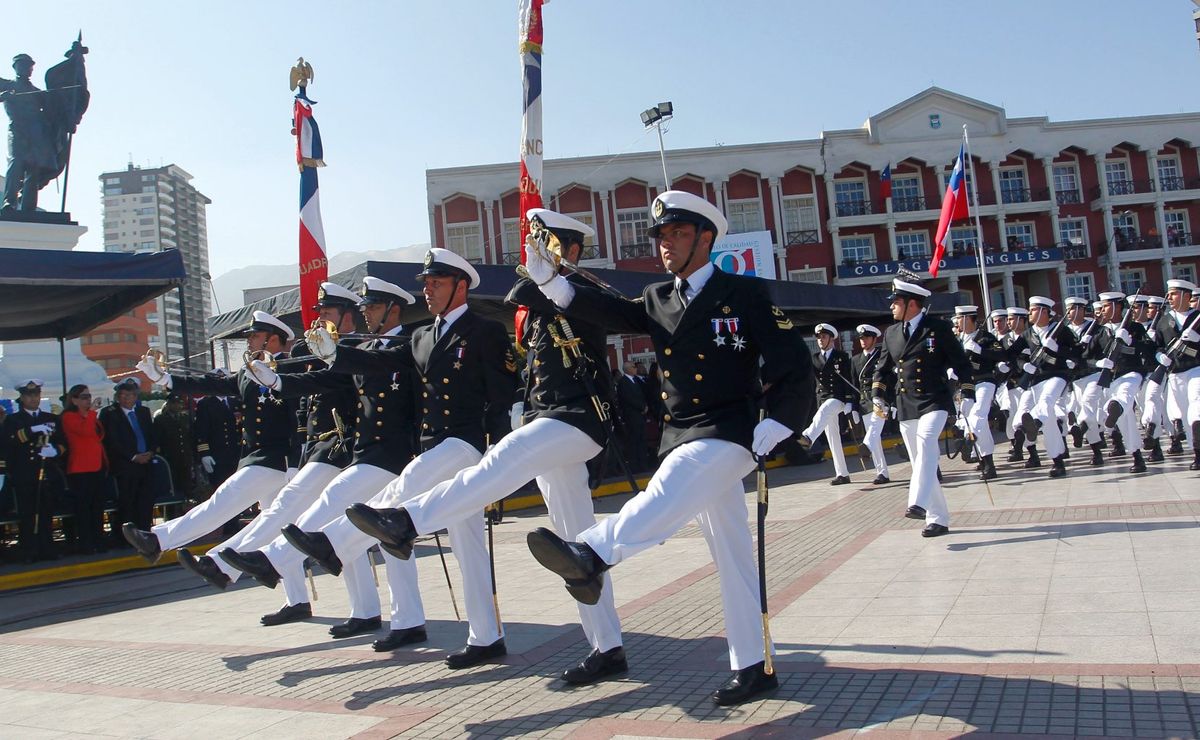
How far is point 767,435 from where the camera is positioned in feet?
14.1

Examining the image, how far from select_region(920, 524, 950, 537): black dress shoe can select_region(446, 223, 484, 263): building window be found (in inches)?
1692

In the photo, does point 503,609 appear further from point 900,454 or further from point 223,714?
point 900,454

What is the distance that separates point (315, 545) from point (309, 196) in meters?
8.76

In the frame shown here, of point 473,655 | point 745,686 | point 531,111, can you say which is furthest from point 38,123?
point 745,686

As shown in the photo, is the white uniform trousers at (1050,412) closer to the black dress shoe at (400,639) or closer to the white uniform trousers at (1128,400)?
the white uniform trousers at (1128,400)

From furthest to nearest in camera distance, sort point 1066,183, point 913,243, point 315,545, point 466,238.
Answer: point 1066,183 → point 913,243 → point 466,238 → point 315,545

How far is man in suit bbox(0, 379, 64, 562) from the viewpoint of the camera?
40.9 ft

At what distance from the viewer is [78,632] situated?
8062 mm

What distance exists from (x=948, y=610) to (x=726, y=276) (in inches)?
101

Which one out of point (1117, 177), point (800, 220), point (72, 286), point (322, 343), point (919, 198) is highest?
point (1117, 177)

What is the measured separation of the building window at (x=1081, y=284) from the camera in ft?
181

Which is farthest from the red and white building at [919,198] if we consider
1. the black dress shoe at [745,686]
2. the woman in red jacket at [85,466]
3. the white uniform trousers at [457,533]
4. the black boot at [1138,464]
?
the black dress shoe at [745,686]

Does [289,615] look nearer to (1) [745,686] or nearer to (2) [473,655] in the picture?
(2) [473,655]

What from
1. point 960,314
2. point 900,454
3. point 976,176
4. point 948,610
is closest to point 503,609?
point 948,610
